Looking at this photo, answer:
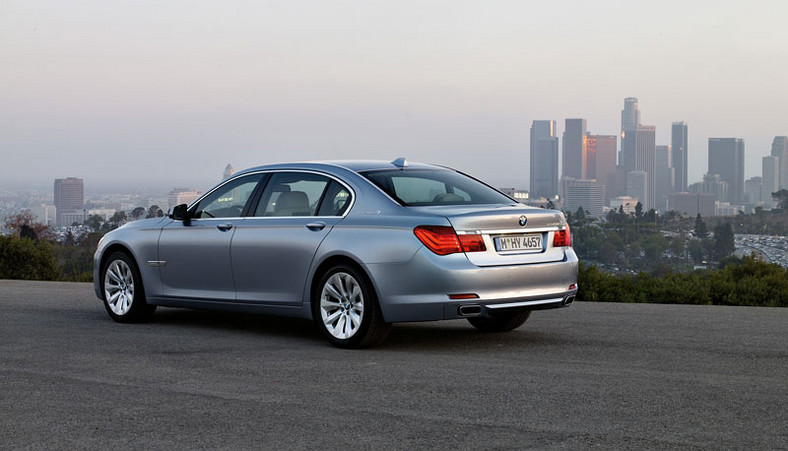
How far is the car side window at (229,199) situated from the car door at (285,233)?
0.85ft

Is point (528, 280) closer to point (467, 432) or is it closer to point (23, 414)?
point (467, 432)

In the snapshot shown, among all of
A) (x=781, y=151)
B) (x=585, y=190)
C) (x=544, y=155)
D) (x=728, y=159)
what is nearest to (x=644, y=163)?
(x=728, y=159)

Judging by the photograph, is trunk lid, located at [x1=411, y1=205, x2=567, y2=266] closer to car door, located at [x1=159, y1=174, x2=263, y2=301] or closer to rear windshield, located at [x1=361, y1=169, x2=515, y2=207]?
rear windshield, located at [x1=361, y1=169, x2=515, y2=207]

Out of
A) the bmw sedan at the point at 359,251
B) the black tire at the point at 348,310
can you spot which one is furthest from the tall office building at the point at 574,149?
the black tire at the point at 348,310

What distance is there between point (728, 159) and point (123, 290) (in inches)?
6980

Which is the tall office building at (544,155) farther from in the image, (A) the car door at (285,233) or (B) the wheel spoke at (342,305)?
(B) the wheel spoke at (342,305)

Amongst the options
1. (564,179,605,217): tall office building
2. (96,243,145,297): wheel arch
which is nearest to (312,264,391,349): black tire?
(96,243,145,297): wheel arch

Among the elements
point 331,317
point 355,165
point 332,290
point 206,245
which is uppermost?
point 355,165

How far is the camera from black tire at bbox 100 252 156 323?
11211 millimetres

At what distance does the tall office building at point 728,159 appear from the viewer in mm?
163625

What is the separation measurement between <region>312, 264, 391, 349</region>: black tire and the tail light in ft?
2.20

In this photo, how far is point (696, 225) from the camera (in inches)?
2452

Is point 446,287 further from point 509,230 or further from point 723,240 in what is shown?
point 723,240

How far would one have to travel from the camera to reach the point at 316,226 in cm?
939
